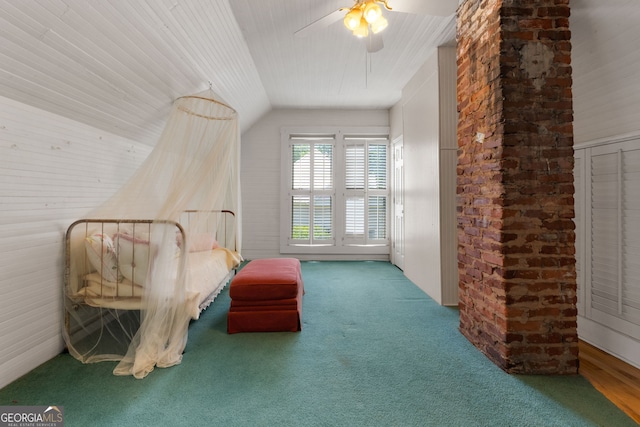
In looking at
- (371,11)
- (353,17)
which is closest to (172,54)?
(353,17)

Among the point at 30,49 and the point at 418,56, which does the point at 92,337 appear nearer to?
the point at 30,49

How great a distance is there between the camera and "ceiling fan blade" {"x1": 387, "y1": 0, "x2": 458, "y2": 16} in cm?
210

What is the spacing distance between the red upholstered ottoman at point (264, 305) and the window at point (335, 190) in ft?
9.93

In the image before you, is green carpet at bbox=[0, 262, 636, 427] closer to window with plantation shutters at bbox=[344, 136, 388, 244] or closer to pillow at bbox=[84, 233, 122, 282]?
pillow at bbox=[84, 233, 122, 282]

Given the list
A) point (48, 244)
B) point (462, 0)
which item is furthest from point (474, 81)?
point (48, 244)

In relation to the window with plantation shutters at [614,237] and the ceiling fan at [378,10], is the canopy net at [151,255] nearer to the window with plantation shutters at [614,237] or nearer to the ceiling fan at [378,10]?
the ceiling fan at [378,10]

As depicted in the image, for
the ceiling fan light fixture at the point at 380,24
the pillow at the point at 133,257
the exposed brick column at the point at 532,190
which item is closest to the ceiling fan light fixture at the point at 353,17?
the ceiling fan light fixture at the point at 380,24

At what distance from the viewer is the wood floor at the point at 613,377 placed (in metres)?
1.65

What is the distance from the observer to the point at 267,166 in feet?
18.7

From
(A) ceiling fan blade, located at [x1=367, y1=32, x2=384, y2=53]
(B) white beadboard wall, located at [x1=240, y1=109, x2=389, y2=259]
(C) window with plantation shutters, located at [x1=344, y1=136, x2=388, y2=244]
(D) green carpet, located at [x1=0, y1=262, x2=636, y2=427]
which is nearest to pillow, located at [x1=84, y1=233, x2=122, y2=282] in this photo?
(D) green carpet, located at [x1=0, y1=262, x2=636, y2=427]

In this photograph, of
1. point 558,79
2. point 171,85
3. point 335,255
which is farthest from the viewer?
point 335,255

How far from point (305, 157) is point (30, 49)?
4.33m

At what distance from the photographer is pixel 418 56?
3.57 m

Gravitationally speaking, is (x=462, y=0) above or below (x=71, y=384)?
above
